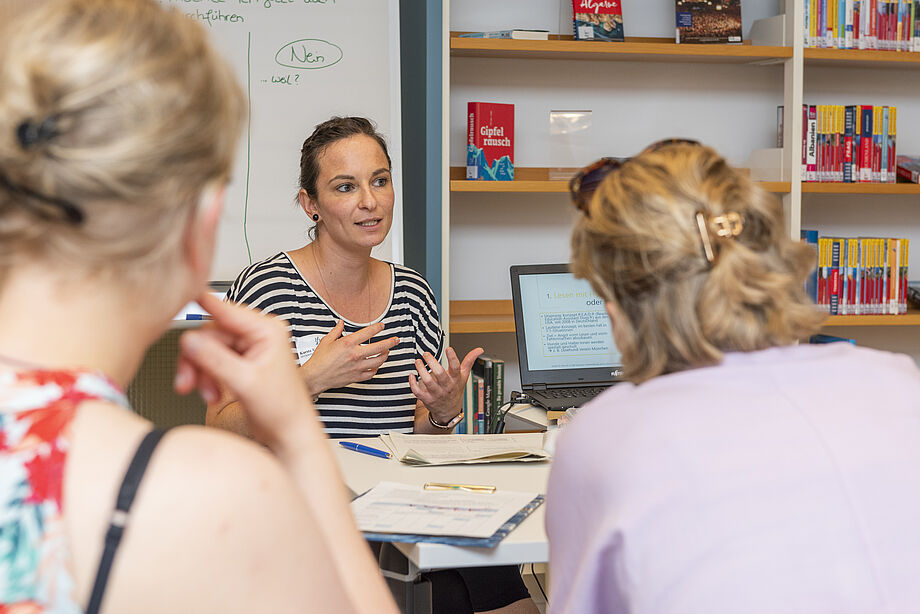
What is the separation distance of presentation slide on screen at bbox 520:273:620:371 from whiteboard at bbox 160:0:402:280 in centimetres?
73

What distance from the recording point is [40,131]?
2.04ft

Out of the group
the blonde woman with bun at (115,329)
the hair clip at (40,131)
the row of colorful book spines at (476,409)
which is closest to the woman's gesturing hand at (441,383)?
the row of colorful book spines at (476,409)

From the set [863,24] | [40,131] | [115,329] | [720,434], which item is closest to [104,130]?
[40,131]

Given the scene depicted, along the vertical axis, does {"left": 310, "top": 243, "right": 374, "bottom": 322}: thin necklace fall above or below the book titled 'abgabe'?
below

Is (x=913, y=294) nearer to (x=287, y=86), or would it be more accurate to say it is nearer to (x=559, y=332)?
(x=559, y=332)

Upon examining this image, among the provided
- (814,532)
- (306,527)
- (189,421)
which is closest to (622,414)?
(814,532)

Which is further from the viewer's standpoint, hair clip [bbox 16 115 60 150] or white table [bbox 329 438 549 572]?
white table [bbox 329 438 549 572]

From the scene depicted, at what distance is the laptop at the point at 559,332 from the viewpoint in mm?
2654

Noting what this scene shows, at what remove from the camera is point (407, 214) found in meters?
3.29

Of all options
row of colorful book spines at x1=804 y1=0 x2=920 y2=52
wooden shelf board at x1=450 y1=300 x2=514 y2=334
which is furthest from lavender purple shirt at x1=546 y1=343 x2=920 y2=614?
row of colorful book spines at x1=804 y1=0 x2=920 y2=52

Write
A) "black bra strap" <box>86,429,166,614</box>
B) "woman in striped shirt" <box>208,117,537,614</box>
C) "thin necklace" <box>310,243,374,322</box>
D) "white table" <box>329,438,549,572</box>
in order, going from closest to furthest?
"black bra strap" <box>86,429,166,614</box>, "white table" <box>329,438,549,572</box>, "woman in striped shirt" <box>208,117,537,614</box>, "thin necklace" <box>310,243,374,322</box>

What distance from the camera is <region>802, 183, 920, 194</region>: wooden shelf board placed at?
329 cm

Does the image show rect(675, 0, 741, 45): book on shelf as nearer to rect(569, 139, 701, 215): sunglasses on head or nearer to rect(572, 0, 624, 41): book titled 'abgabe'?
rect(572, 0, 624, 41): book titled 'abgabe'

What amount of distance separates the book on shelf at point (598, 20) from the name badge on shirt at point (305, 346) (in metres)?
1.53
